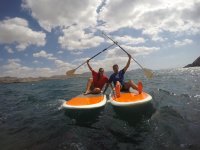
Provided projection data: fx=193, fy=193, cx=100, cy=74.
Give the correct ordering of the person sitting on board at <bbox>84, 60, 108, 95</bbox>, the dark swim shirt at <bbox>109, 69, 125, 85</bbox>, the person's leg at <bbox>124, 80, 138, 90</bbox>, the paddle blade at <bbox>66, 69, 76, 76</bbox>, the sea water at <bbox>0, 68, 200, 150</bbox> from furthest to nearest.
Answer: the paddle blade at <bbox>66, 69, 76, 76</bbox>, the dark swim shirt at <bbox>109, 69, 125, 85</bbox>, the person sitting on board at <bbox>84, 60, 108, 95</bbox>, the person's leg at <bbox>124, 80, 138, 90</bbox>, the sea water at <bbox>0, 68, 200, 150</bbox>

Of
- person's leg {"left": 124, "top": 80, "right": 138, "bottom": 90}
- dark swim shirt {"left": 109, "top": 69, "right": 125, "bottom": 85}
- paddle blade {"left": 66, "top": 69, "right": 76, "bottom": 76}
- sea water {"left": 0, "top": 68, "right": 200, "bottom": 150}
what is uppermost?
paddle blade {"left": 66, "top": 69, "right": 76, "bottom": 76}

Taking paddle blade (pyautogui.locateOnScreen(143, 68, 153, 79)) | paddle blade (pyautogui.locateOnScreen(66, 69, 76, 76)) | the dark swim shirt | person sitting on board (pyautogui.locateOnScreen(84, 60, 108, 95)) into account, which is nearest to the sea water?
person sitting on board (pyautogui.locateOnScreen(84, 60, 108, 95))

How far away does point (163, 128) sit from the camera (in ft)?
24.9

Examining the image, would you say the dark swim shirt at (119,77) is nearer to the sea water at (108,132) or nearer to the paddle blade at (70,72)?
the sea water at (108,132)

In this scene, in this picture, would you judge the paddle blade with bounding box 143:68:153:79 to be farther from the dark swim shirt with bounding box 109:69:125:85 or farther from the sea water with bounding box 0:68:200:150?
the sea water with bounding box 0:68:200:150

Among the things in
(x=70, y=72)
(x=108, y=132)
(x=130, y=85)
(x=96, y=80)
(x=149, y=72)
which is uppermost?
(x=70, y=72)

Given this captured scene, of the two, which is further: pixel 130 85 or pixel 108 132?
pixel 130 85

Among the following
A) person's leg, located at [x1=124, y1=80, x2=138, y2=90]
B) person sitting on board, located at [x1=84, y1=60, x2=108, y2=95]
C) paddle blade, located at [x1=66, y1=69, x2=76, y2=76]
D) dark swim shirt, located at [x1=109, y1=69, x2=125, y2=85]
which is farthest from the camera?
paddle blade, located at [x1=66, y1=69, x2=76, y2=76]

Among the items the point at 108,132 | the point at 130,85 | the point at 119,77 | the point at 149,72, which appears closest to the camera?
the point at 108,132

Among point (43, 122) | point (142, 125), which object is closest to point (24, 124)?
point (43, 122)

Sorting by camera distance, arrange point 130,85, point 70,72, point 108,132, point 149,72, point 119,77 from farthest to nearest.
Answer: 1. point 70,72
2. point 149,72
3. point 119,77
4. point 130,85
5. point 108,132

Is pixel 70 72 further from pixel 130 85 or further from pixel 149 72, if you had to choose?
pixel 149 72

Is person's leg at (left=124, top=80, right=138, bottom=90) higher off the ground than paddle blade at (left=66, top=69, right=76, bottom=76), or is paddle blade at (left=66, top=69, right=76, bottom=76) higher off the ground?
paddle blade at (left=66, top=69, right=76, bottom=76)

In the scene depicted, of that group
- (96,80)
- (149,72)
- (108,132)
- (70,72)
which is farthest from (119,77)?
(108,132)
